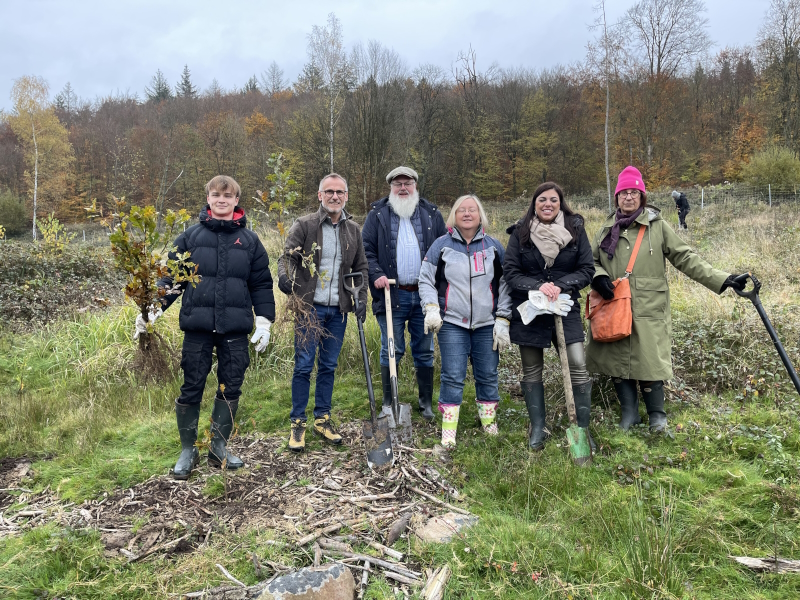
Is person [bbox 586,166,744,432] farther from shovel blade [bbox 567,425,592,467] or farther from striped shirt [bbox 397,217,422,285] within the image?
striped shirt [bbox 397,217,422,285]

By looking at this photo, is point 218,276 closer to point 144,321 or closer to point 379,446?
point 144,321

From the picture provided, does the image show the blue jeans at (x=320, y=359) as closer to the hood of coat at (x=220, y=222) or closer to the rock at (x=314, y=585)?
the hood of coat at (x=220, y=222)

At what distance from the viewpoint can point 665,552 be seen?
7.10 ft

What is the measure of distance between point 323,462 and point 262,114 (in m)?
38.9

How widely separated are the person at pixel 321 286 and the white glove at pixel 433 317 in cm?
56

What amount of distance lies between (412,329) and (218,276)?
194 cm

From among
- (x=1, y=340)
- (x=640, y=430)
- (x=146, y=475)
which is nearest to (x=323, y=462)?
(x=146, y=475)

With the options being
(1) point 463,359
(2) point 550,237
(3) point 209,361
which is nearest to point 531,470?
(1) point 463,359

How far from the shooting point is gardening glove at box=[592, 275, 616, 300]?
12.6 ft

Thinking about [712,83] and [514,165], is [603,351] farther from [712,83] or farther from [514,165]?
[712,83]

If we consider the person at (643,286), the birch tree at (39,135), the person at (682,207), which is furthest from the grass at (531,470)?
the birch tree at (39,135)

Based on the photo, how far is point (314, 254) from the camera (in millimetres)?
3840

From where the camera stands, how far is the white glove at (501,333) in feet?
12.2

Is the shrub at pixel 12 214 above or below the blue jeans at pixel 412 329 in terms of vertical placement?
above
